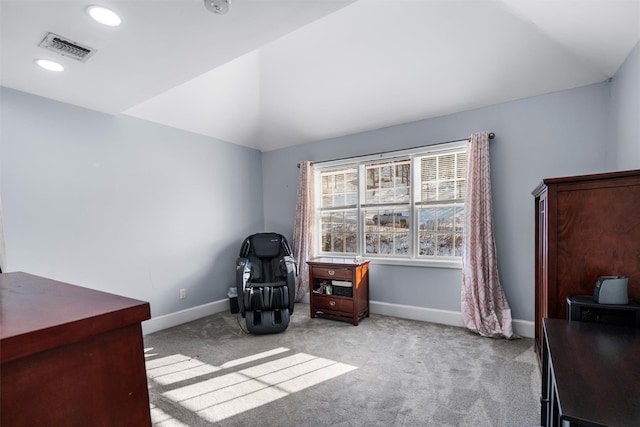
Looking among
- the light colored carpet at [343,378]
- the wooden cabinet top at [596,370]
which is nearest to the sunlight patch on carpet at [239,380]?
the light colored carpet at [343,378]

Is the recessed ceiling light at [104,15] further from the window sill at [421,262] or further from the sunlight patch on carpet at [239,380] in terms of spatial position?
the window sill at [421,262]

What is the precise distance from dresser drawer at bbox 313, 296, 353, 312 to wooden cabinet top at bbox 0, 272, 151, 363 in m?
2.88

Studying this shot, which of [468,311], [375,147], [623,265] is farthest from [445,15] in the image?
[468,311]

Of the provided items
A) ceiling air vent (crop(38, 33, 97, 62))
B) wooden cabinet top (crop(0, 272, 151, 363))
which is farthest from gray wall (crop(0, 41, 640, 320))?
wooden cabinet top (crop(0, 272, 151, 363))

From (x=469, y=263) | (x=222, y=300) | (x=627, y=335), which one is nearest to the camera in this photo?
(x=627, y=335)

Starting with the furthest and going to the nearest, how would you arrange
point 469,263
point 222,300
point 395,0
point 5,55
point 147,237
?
point 222,300, point 147,237, point 469,263, point 395,0, point 5,55

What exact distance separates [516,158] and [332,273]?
2202 millimetres

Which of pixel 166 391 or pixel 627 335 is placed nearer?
pixel 627 335

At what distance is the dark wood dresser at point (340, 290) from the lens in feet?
10.6

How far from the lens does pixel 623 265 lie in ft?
4.59

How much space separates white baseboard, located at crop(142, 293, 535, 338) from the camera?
2766mm

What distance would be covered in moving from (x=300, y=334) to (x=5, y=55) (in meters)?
3.08

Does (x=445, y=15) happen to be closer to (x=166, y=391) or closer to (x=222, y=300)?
(x=166, y=391)

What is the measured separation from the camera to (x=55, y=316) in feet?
1.50
